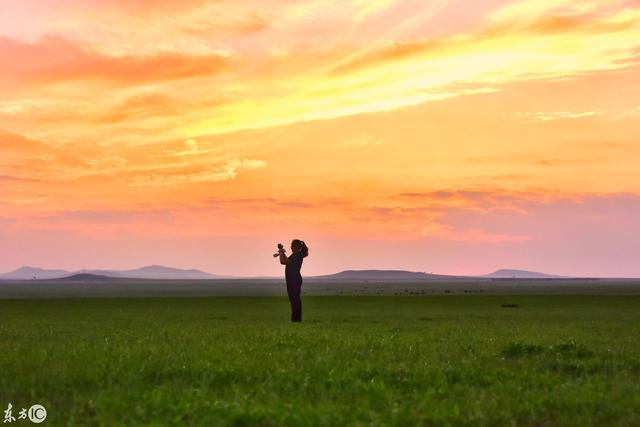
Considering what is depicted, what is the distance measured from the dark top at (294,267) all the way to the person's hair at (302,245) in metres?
0.32

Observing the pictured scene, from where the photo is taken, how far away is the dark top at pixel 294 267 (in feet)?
112

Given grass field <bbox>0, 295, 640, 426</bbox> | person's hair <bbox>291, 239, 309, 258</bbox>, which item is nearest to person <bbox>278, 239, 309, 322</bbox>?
person's hair <bbox>291, 239, 309, 258</bbox>

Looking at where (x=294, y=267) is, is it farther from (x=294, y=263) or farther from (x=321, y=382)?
(x=321, y=382)

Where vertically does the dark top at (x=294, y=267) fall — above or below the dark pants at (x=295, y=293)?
above

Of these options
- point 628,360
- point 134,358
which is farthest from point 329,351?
point 628,360

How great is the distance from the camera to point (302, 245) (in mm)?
34531

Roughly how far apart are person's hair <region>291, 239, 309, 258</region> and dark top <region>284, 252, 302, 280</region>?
322 mm

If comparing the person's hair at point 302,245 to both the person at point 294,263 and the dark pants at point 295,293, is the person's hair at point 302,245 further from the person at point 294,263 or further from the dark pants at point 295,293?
the dark pants at point 295,293

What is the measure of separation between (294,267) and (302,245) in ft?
3.75

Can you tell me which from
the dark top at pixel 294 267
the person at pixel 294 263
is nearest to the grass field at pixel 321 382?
the person at pixel 294 263

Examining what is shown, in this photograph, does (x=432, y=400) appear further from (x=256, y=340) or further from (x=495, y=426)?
(x=256, y=340)

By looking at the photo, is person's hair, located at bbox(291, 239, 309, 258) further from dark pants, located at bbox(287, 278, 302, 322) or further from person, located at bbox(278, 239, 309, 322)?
dark pants, located at bbox(287, 278, 302, 322)

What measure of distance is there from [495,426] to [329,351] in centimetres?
839

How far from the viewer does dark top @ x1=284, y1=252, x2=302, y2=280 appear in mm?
34031
